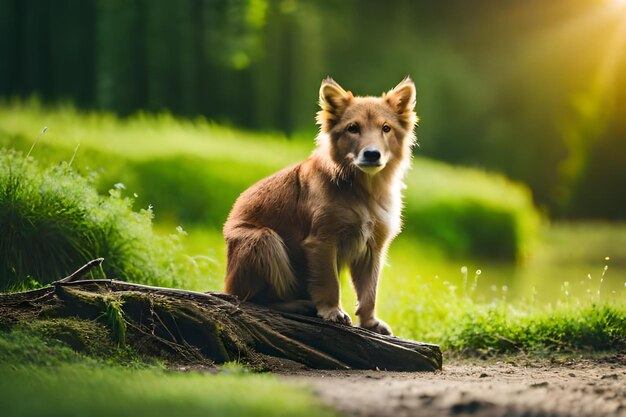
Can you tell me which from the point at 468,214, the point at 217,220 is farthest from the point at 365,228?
the point at 468,214

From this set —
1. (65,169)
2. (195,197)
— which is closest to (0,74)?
(195,197)

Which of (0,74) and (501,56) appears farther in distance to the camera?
(501,56)

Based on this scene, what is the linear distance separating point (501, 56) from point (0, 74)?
34.5ft

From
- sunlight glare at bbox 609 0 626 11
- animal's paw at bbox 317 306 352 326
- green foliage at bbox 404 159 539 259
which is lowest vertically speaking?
green foliage at bbox 404 159 539 259

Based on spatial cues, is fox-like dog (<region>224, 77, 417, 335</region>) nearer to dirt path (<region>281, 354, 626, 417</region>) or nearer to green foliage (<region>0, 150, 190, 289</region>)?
dirt path (<region>281, 354, 626, 417</region>)

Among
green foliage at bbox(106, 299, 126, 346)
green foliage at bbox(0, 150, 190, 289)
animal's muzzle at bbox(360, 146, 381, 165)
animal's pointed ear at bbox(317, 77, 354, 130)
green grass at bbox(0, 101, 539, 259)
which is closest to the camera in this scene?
green foliage at bbox(106, 299, 126, 346)

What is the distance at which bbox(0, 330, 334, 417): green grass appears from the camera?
3395mm

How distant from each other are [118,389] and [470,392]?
172 cm

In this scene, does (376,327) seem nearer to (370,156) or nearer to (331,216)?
(331,216)

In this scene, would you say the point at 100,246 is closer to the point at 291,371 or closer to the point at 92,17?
the point at 291,371

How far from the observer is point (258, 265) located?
523 cm

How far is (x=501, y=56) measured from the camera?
17375 millimetres

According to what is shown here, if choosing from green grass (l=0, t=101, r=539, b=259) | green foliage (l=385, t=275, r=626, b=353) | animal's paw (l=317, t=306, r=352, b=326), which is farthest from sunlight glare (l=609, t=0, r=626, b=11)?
animal's paw (l=317, t=306, r=352, b=326)

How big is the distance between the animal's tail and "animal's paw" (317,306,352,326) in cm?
29
